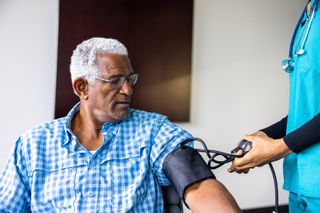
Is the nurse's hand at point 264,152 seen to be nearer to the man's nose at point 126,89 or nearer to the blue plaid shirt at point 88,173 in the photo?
the blue plaid shirt at point 88,173

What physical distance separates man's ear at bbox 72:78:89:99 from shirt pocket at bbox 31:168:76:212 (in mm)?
297

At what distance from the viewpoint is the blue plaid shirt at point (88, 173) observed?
102 cm

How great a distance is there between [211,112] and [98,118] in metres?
1.11

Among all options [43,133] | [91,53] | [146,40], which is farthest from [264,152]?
[146,40]

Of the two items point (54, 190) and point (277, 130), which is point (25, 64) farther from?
point (277, 130)

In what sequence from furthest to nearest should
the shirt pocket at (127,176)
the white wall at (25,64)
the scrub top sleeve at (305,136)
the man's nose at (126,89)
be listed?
the white wall at (25,64), the man's nose at (126,89), the shirt pocket at (127,176), the scrub top sleeve at (305,136)

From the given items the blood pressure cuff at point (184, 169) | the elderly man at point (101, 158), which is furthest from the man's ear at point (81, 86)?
the blood pressure cuff at point (184, 169)

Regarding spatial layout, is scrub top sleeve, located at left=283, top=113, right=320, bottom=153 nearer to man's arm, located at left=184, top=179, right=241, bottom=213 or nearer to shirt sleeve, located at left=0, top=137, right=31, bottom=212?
man's arm, located at left=184, top=179, right=241, bottom=213

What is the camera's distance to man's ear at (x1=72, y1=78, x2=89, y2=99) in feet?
3.74

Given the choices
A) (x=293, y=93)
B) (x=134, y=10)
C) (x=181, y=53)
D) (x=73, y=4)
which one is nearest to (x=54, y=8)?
(x=73, y=4)

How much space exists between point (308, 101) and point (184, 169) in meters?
0.45

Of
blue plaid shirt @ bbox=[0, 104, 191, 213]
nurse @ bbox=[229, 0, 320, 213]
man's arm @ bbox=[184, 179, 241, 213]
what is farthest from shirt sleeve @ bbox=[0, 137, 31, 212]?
nurse @ bbox=[229, 0, 320, 213]

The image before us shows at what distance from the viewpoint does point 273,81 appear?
2.26 m

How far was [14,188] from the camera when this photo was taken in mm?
1041
